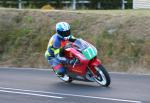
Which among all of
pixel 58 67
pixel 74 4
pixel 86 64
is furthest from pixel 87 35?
pixel 74 4

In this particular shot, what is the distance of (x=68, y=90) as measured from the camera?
14.4m

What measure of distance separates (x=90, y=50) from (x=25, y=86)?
80.5 inches

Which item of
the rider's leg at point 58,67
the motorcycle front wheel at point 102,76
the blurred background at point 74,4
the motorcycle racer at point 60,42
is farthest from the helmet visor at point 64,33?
the blurred background at point 74,4

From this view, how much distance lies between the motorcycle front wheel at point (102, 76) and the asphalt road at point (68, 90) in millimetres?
147

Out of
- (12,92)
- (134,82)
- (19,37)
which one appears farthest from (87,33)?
(12,92)

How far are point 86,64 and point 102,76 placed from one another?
0.51 m

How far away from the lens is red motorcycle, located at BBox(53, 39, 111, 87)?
1438 centimetres

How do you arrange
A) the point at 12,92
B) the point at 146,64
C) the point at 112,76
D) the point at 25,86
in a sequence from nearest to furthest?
the point at 12,92 < the point at 25,86 < the point at 112,76 < the point at 146,64

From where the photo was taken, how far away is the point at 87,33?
22062mm

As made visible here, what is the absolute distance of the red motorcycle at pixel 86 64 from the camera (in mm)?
14383

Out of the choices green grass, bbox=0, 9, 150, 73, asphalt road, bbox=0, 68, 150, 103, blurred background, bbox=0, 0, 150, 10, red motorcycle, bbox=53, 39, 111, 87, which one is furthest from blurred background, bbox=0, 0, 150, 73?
blurred background, bbox=0, 0, 150, 10

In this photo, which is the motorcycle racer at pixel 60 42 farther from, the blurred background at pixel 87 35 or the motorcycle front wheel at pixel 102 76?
the blurred background at pixel 87 35

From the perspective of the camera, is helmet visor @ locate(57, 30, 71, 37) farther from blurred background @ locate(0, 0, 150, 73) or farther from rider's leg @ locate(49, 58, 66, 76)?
blurred background @ locate(0, 0, 150, 73)

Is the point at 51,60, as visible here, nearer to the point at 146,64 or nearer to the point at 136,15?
the point at 146,64
